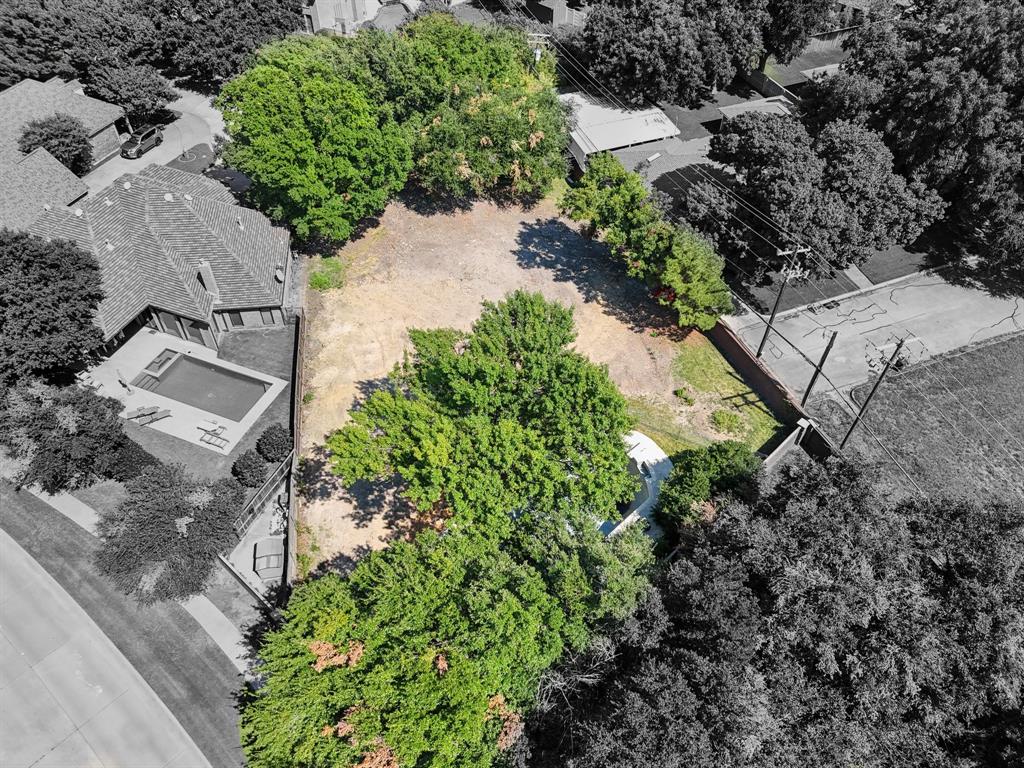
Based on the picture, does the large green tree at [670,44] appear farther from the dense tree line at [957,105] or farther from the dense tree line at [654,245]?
the dense tree line at [654,245]

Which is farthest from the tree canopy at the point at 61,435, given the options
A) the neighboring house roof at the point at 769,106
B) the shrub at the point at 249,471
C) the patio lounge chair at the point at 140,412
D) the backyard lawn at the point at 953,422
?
the neighboring house roof at the point at 769,106

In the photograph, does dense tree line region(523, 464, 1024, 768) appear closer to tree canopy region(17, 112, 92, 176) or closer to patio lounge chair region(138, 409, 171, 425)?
patio lounge chair region(138, 409, 171, 425)

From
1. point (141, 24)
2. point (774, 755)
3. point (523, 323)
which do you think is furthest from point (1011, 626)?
point (141, 24)

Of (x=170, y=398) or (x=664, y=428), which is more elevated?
(x=664, y=428)

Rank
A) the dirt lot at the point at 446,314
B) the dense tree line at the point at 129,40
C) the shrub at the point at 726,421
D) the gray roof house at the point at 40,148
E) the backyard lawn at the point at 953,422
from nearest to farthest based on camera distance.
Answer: the dirt lot at the point at 446,314 < the backyard lawn at the point at 953,422 < the shrub at the point at 726,421 < the gray roof house at the point at 40,148 < the dense tree line at the point at 129,40

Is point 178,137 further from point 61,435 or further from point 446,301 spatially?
point 61,435

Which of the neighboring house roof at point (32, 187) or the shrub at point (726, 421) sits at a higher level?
the neighboring house roof at point (32, 187)

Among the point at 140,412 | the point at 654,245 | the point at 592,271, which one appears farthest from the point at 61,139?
the point at 654,245
